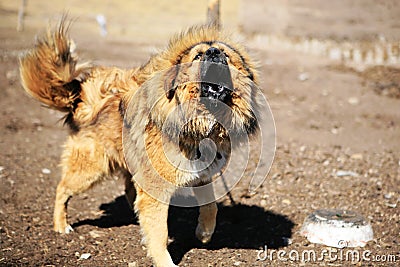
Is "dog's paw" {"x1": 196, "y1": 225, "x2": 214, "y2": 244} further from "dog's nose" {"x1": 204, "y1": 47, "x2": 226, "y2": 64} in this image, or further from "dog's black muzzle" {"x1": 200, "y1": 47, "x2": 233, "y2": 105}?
"dog's nose" {"x1": 204, "y1": 47, "x2": 226, "y2": 64}

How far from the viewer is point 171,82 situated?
12.5 ft

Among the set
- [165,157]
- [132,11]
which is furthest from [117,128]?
[132,11]

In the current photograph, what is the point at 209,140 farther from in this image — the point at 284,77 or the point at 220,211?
the point at 284,77

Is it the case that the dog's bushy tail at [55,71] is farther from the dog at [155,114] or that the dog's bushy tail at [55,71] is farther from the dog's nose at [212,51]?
the dog's nose at [212,51]

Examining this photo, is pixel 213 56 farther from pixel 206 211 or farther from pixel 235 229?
pixel 235 229

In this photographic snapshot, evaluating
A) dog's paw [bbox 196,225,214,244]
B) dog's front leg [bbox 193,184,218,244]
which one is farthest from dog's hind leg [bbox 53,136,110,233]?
dog's paw [bbox 196,225,214,244]

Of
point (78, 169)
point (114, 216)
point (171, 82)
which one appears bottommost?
point (114, 216)

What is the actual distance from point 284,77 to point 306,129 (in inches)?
159

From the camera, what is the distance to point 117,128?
4.45 meters

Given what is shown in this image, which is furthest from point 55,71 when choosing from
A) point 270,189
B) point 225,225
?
point 270,189

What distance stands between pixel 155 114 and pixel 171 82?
33cm

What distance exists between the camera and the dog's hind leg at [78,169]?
4667mm

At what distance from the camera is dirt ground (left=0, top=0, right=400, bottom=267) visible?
181 inches

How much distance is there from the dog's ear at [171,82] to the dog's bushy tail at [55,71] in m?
1.42
